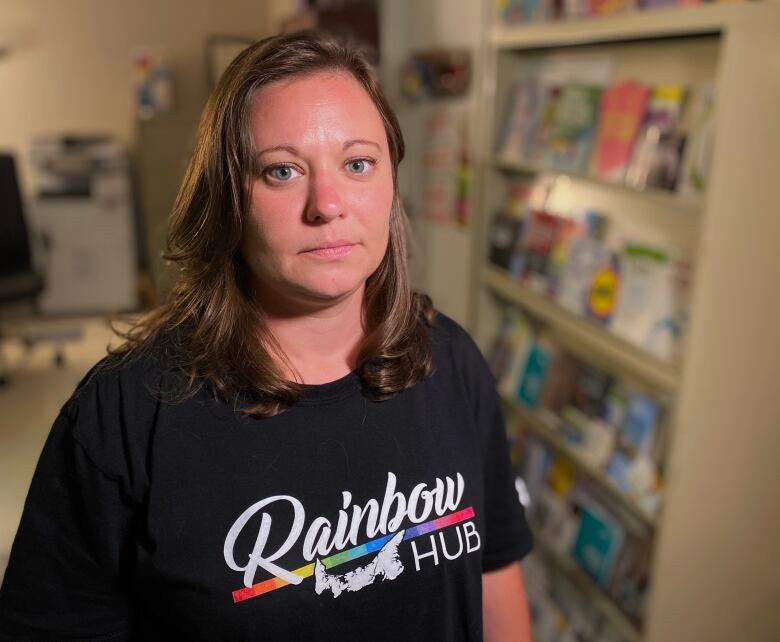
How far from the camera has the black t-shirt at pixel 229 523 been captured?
890mm

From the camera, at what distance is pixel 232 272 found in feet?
3.19

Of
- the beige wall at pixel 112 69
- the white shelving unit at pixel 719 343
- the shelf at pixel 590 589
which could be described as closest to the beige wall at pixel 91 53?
the beige wall at pixel 112 69

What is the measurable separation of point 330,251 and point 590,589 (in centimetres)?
175

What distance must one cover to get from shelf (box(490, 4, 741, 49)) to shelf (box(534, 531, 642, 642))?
5.00 feet

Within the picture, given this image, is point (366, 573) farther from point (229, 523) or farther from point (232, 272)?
point (232, 272)

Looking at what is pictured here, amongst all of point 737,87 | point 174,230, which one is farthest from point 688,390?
point 174,230

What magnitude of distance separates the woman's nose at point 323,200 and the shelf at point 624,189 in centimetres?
106

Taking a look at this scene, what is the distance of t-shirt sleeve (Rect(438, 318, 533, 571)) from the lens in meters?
1.15

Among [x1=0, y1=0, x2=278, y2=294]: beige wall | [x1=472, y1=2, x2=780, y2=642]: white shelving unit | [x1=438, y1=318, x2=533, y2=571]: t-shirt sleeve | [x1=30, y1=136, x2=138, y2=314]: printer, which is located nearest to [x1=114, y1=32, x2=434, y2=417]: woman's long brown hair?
[x1=438, y1=318, x2=533, y2=571]: t-shirt sleeve

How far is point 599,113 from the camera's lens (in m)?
2.25

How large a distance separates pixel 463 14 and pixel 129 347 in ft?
7.18

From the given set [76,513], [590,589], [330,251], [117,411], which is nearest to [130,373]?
[117,411]

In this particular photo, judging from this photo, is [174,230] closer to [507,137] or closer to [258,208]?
[258,208]

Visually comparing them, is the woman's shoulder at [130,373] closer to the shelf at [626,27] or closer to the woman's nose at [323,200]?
the woman's nose at [323,200]
